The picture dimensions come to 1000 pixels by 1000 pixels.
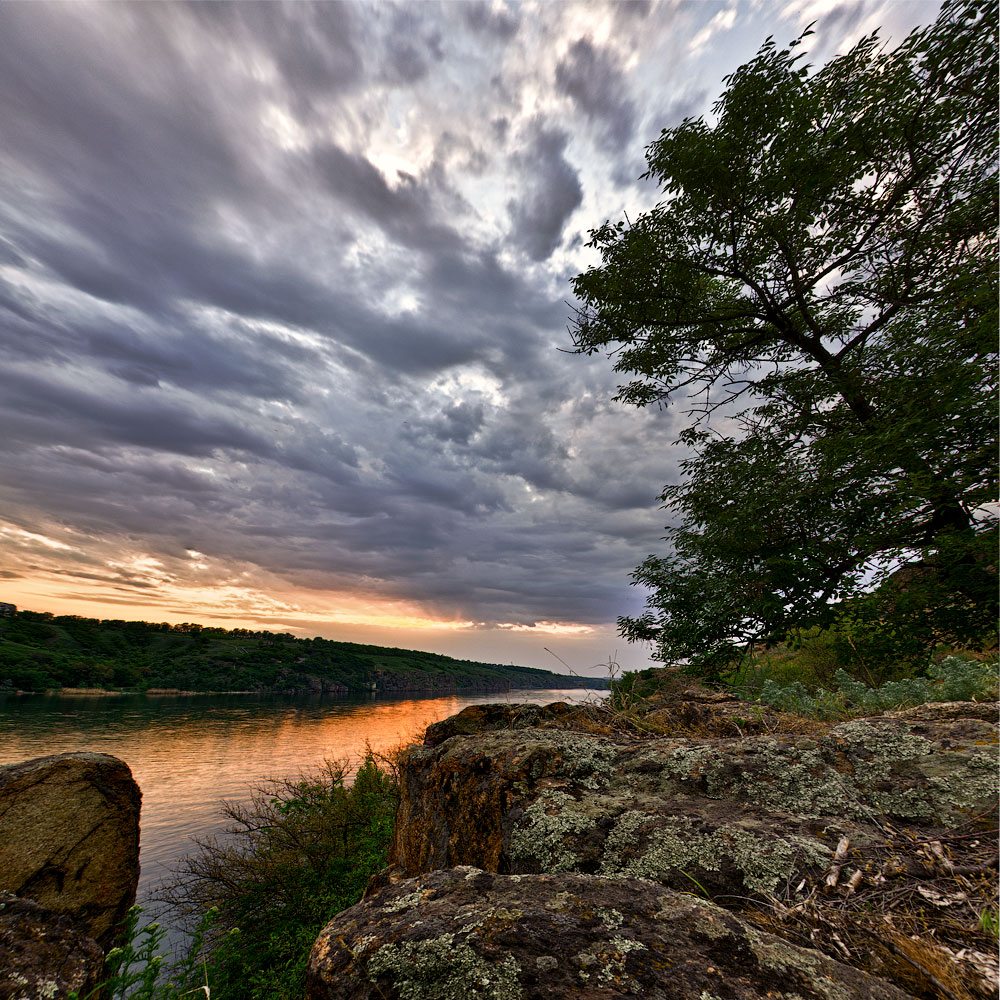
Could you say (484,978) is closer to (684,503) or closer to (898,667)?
(684,503)

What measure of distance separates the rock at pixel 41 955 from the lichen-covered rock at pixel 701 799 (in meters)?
2.54

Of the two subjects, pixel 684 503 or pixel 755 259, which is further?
pixel 684 503

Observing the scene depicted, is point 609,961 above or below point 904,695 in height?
below

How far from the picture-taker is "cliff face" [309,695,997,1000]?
1854 mm

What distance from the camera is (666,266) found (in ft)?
36.0

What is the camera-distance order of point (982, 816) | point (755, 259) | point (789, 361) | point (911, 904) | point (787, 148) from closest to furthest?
point (911, 904) → point (982, 816) → point (787, 148) → point (755, 259) → point (789, 361)

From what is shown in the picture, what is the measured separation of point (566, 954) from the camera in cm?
190

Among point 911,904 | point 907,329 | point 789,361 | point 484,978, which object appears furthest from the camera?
point 789,361

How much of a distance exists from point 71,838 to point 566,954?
11.4 m

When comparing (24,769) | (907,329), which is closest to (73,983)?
(24,769)

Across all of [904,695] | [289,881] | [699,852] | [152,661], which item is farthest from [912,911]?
[152,661]

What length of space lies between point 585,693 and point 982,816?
4329 millimetres

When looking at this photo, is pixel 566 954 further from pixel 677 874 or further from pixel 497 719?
pixel 497 719

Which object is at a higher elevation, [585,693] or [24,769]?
[585,693]
